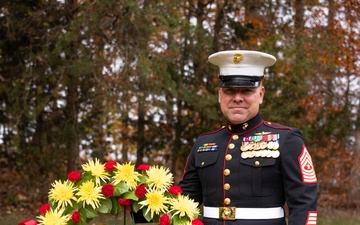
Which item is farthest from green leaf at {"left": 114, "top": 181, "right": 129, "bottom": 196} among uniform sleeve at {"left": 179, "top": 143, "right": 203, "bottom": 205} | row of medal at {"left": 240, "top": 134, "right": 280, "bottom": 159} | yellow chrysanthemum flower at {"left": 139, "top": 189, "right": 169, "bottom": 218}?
row of medal at {"left": 240, "top": 134, "right": 280, "bottom": 159}

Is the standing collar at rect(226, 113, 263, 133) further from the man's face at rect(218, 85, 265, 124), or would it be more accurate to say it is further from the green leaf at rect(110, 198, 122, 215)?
the green leaf at rect(110, 198, 122, 215)

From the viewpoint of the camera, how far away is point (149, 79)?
28.7ft

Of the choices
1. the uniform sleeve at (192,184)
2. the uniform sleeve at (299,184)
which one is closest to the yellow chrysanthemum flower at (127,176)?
the uniform sleeve at (192,184)

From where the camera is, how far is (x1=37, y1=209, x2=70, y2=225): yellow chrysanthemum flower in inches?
99.3

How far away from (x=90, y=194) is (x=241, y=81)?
0.94 metres

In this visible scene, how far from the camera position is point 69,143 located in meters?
10.6

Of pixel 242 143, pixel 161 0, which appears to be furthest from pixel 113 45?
pixel 242 143

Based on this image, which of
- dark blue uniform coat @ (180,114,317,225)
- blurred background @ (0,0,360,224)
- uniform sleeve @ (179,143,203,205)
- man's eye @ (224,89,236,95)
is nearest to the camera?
dark blue uniform coat @ (180,114,317,225)

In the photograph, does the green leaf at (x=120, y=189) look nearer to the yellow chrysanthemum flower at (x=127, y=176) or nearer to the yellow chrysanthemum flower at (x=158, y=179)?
the yellow chrysanthemum flower at (x=127, y=176)

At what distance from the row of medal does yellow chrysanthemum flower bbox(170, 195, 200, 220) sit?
1.26ft

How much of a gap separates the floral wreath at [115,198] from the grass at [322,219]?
5974mm

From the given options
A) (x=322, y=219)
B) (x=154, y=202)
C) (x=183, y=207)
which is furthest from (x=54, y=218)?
(x=322, y=219)

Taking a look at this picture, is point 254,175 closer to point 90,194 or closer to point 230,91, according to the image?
point 230,91

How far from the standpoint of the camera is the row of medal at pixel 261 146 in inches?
110
